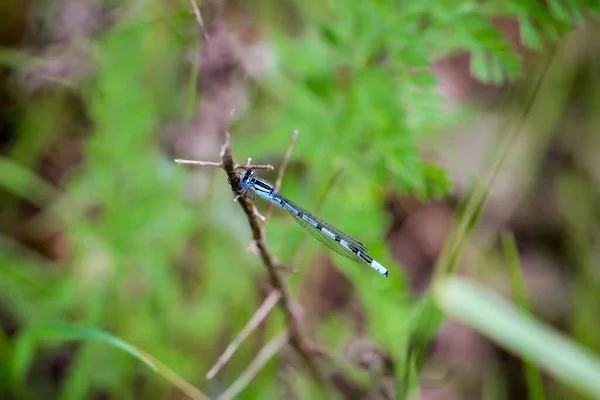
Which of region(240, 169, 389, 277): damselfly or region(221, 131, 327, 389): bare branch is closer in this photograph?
region(221, 131, 327, 389): bare branch

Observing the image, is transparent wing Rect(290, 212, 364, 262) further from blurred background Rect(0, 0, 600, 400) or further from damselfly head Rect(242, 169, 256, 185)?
damselfly head Rect(242, 169, 256, 185)

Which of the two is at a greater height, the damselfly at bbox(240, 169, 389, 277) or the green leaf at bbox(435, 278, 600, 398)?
the damselfly at bbox(240, 169, 389, 277)

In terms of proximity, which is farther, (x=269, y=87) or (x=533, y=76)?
(x=533, y=76)

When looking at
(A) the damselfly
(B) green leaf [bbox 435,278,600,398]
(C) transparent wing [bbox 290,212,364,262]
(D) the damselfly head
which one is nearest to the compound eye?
(D) the damselfly head

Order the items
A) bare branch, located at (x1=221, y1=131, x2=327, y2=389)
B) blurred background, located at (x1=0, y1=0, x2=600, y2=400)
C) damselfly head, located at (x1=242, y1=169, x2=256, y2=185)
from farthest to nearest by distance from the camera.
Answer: blurred background, located at (x1=0, y1=0, x2=600, y2=400)
damselfly head, located at (x1=242, y1=169, x2=256, y2=185)
bare branch, located at (x1=221, y1=131, x2=327, y2=389)

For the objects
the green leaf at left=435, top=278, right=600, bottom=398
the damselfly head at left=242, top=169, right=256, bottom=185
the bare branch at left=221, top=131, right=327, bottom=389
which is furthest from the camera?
the green leaf at left=435, top=278, right=600, bottom=398

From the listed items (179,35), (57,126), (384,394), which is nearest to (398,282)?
(384,394)

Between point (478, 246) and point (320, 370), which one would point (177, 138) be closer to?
point (320, 370)

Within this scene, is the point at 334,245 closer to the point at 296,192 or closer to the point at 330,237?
the point at 330,237

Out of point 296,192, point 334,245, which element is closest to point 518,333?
point 334,245
